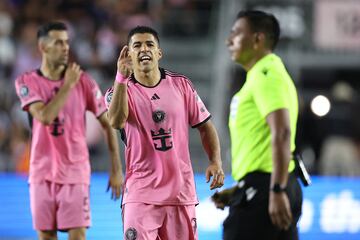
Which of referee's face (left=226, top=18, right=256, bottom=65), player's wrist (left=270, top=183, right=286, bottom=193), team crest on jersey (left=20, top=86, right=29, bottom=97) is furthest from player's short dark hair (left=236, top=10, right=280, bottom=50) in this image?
team crest on jersey (left=20, top=86, right=29, bottom=97)

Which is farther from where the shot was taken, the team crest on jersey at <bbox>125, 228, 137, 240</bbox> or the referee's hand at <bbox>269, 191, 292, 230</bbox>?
the team crest on jersey at <bbox>125, 228, 137, 240</bbox>

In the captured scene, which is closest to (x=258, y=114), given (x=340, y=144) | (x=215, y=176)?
(x=215, y=176)

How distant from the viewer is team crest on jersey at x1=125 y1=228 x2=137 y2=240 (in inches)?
241

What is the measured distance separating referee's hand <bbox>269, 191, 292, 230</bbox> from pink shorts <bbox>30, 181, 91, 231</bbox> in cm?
264

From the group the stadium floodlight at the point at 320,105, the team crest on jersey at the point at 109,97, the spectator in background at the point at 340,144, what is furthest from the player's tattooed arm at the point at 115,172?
the stadium floodlight at the point at 320,105

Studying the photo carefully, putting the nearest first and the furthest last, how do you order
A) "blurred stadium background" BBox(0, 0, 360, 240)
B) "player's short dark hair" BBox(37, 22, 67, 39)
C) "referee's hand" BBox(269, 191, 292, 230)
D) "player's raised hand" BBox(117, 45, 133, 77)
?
"referee's hand" BBox(269, 191, 292, 230) < "player's raised hand" BBox(117, 45, 133, 77) < "player's short dark hair" BBox(37, 22, 67, 39) < "blurred stadium background" BBox(0, 0, 360, 240)

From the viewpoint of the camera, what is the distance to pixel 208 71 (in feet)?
52.5

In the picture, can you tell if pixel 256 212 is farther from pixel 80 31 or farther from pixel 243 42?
pixel 80 31

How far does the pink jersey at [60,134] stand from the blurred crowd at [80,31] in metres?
5.55

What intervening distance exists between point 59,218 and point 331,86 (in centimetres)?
1058

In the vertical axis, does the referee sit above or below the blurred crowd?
below

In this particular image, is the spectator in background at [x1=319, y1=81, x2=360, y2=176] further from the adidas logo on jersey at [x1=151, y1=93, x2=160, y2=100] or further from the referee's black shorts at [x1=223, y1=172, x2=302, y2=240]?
the adidas logo on jersey at [x1=151, y1=93, x2=160, y2=100]

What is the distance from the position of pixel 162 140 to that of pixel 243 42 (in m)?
0.96

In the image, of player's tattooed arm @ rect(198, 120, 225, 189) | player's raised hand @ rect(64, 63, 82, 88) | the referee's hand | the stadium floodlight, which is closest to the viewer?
the referee's hand
